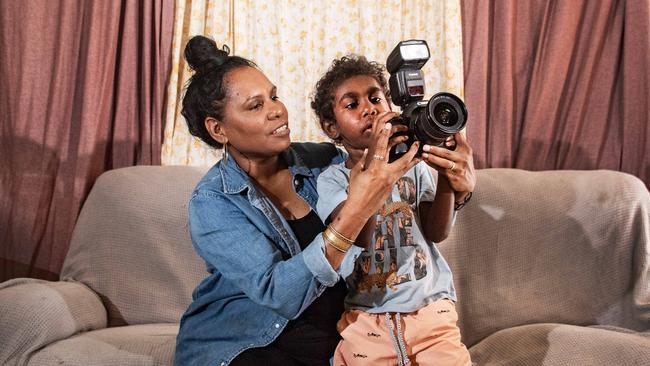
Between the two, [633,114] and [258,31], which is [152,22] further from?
[633,114]

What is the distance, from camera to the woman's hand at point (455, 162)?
4.41 feet

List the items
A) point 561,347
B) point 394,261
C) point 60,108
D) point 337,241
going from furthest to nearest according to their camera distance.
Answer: point 60,108, point 561,347, point 394,261, point 337,241

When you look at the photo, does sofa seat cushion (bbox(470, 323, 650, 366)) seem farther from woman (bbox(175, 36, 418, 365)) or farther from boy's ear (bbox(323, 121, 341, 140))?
boy's ear (bbox(323, 121, 341, 140))

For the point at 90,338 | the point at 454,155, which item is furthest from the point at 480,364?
the point at 90,338

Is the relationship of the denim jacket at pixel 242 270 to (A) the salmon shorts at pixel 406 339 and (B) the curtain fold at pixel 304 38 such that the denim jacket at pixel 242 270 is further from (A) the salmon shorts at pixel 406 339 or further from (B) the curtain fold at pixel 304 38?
(B) the curtain fold at pixel 304 38

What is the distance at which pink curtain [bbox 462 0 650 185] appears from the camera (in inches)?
98.9

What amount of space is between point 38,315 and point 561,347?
1.51m

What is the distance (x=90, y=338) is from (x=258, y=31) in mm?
1382

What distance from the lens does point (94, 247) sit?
7.31 ft

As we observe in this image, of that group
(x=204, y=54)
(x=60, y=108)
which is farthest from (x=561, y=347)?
(x=60, y=108)

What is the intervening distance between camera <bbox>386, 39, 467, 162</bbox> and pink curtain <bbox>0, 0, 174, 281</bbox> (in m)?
1.39

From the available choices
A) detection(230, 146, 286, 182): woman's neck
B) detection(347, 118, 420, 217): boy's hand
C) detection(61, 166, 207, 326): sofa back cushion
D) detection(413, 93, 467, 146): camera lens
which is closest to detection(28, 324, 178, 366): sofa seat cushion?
detection(61, 166, 207, 326): sofa back cushion

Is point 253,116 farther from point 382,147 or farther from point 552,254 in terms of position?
point 552,254

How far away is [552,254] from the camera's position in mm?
2180
